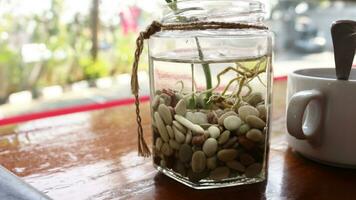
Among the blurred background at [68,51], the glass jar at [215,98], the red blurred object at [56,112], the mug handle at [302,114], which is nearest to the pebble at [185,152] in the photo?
the glass jar at [215,98]

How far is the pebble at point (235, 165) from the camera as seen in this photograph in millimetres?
318

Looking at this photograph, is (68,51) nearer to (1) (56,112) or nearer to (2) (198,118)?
(1) (56,112)

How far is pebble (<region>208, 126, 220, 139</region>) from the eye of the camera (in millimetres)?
313

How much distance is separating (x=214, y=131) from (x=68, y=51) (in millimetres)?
1414

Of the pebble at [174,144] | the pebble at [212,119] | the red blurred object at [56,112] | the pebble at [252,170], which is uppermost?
the pebble at [212,119]

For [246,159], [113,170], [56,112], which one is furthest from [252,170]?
[56,112]

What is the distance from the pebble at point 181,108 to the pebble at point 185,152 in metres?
0.03

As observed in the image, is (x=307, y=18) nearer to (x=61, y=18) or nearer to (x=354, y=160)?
(x=61, y=18)

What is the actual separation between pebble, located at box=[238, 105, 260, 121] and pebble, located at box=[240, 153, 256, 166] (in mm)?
30

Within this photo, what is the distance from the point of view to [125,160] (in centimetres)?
39

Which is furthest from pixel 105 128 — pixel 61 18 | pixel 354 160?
pixel 61 18

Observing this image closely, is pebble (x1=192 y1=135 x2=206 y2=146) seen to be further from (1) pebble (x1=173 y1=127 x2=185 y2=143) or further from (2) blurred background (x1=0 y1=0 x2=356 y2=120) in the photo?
(2) blurred background (x1=0 y1=0 x2=356 y2=120)

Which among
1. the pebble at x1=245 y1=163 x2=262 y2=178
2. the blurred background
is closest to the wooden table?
the pebble at x1=245 y1=163 x2=262 y2=178

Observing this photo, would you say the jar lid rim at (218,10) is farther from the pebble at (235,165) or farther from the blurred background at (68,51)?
the blurred background at (68,51)
